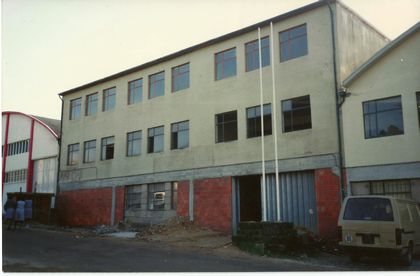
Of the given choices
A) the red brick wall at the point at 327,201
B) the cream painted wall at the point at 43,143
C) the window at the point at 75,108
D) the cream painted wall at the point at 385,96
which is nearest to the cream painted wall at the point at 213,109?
the window at the point at 75,108

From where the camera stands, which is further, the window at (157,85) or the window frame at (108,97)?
the window frame at (108,97)

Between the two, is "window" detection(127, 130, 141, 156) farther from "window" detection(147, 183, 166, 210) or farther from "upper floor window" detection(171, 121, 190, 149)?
"upper floor window" detection(171, 121, 190, 149)

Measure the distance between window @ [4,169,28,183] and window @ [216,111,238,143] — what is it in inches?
728

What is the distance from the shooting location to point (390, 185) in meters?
15.5

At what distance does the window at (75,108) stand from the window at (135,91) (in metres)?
5.22

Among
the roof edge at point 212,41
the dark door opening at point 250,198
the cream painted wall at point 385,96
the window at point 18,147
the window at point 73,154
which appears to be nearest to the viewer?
the cream painted wall at point 385,96

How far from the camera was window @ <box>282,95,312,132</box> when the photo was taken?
58.9ft

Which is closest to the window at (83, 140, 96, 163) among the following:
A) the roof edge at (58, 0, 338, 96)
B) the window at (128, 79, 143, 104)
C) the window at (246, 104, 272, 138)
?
the roof edge at (58, 0, 338, 96)

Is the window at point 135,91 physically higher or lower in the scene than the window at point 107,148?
higher

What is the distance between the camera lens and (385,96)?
1586cm

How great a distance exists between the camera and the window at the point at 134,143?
25.0 metres

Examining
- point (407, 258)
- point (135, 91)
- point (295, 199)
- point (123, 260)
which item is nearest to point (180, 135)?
point (135, 91)

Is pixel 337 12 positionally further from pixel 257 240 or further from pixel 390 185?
pixel 257 240

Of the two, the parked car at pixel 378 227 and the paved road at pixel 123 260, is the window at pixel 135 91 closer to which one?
the paved road at pixel 123 260
